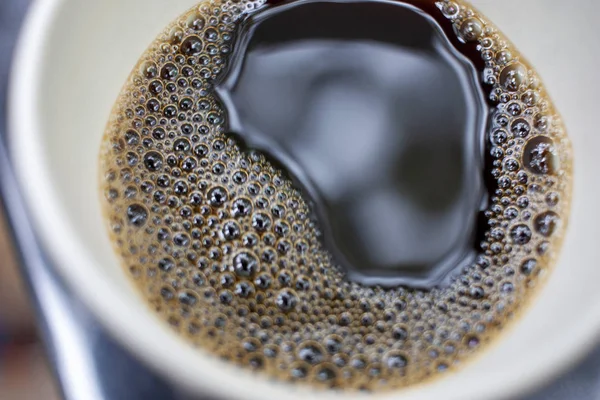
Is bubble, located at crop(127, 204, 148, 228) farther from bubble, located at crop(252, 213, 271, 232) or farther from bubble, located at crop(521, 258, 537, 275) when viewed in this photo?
bubble, located at crop(521, 258, 537, 275)

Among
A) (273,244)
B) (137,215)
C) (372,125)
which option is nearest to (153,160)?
(137,215)

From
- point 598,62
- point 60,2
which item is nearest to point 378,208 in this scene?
point 598,62

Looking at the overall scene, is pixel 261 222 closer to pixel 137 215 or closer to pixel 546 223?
pixel 137 215

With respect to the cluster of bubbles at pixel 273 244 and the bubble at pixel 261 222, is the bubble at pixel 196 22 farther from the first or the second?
the bubble at pixel 261 222

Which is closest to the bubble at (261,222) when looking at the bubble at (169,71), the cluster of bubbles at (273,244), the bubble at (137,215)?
the cluster of bubbles at (273,244)

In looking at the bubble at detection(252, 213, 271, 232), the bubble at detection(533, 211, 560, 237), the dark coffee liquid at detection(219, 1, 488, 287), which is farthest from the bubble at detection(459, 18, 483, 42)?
the bubble at detection(252, 213, 271, 232)

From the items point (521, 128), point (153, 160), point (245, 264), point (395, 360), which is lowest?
point (395, 360)
